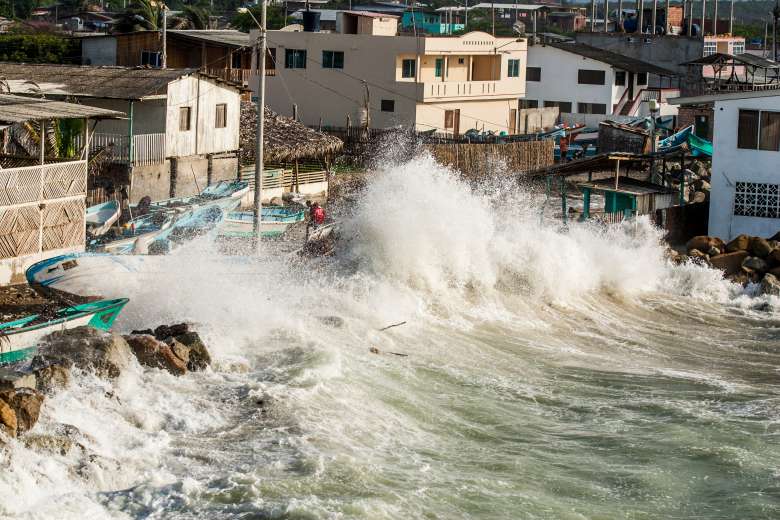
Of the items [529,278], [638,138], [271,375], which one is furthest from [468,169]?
[271,375]

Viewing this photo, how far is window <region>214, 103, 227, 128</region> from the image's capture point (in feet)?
128

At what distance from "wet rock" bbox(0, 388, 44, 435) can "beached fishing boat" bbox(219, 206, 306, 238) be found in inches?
528

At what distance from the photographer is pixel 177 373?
20.1 metres

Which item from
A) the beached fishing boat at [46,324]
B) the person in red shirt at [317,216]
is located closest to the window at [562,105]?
the person in red shirt at [317,216]

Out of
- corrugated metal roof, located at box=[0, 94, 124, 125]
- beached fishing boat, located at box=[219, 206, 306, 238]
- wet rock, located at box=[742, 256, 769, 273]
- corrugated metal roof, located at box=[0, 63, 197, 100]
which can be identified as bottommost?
wet rock, located at box=[742, 256, 769, 273]

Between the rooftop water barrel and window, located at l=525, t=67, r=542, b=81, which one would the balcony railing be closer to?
the rooftop water barrel

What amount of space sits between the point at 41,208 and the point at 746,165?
66.9 feet

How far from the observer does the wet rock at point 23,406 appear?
16.5 meters

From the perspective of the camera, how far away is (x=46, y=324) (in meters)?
19.7

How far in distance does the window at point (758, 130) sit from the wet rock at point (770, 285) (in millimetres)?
5256

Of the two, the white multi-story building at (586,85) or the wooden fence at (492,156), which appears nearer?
the wooden fence at (492,156)

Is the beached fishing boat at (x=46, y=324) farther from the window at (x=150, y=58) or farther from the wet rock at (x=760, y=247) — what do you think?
the window at (x=150, y=58)

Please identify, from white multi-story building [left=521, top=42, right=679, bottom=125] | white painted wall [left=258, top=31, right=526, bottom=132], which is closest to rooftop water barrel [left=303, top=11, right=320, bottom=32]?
white painted wall [left=258, top=31, right=526, bottom=132]

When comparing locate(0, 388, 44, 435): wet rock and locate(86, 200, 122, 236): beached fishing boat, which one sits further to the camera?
locate(86, 200, 122, 236): beached fishing boat
